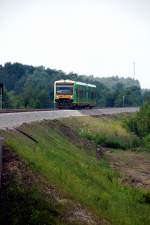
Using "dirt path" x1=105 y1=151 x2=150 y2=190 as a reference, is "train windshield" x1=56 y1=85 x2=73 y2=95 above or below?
above


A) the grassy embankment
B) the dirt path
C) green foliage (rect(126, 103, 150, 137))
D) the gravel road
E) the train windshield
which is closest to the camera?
the grassy embankment

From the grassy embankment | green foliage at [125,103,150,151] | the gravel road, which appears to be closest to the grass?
the gravel road

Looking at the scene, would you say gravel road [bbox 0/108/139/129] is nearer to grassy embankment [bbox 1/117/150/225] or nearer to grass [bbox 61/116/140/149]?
grassy embankment [bbox 1/117/150/225]

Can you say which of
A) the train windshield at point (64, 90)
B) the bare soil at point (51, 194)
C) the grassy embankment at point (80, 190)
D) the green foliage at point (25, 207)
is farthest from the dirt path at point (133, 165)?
the train windshield at point (64, 90)

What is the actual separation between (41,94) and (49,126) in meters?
63.8

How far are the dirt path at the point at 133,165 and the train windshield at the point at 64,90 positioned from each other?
686 inches

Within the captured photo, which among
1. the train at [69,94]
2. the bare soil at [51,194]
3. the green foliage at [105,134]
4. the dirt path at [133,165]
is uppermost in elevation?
the train at [69,94]

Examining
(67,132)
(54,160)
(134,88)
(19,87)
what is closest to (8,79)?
(19,87)

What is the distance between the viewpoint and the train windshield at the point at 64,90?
61.8 meters

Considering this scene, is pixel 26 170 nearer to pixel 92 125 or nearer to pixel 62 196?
pixel 62 196

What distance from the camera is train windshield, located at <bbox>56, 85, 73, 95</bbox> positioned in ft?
203

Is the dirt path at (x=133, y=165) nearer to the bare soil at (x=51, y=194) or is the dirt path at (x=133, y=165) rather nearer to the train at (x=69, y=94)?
the bare soil at (x=51, y=194)

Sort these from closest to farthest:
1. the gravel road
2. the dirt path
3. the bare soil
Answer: the bare soil < the gravel road < the dirt path

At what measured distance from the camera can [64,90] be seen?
62.5 m
